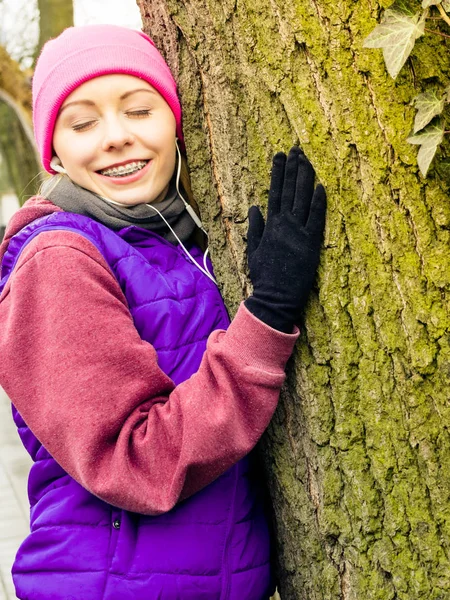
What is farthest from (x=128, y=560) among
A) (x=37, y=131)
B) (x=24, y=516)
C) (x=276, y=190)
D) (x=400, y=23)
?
(x=24, y=516)

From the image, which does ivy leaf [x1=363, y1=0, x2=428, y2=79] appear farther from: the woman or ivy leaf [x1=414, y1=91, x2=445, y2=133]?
the woman

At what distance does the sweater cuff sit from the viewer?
175cm

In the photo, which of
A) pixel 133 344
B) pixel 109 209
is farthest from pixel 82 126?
pixel 133 344

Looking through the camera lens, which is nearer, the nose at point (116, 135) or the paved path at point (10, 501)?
the nose at point (116, 135)

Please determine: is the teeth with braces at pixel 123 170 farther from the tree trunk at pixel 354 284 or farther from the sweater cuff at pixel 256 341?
the sweater cuff at pixel 256 341

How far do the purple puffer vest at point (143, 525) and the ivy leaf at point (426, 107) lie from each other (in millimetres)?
722

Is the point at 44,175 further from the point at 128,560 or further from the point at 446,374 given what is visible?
the point at 446,374

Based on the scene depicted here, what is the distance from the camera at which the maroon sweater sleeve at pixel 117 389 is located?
1723mm

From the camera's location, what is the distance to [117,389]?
1740 millimetres

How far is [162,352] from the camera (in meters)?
1.90

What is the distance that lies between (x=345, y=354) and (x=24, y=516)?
396 cm

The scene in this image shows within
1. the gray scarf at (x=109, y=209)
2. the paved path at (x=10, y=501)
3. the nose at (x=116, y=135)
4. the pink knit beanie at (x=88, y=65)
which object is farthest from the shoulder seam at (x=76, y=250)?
the paved path at (x=10, y=501)

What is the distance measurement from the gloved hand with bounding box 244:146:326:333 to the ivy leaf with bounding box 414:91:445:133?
26cm

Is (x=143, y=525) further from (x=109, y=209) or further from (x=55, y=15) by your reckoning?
(x=55, y=15)
